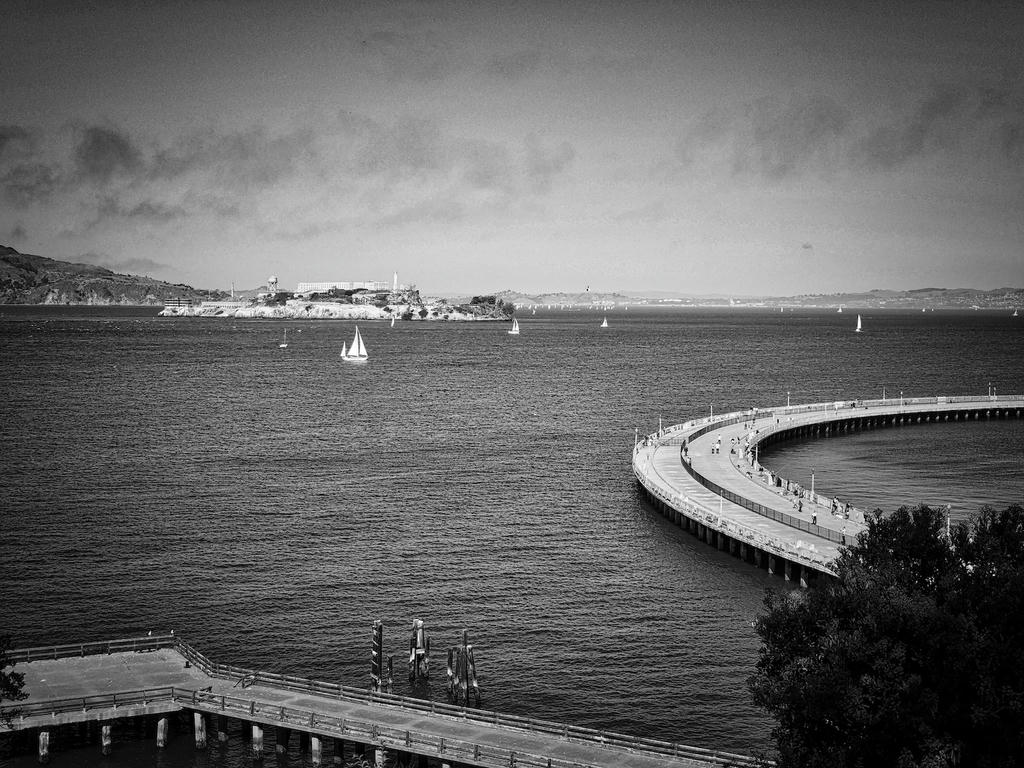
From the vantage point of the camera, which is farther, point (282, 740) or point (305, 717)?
point (282, 740)

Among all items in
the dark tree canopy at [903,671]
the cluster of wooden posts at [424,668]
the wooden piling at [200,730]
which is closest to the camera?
the dark tree canopy at [903,671]

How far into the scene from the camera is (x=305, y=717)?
Result: 38.2 m

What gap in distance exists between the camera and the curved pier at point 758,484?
6056cm

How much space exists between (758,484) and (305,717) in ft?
154

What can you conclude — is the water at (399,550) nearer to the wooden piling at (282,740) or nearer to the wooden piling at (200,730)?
the wooden piling at (200,730)

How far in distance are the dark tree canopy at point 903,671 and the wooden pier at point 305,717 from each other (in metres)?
5.16

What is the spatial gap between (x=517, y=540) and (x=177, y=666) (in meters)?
28.3

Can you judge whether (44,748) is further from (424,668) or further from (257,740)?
(424,668)

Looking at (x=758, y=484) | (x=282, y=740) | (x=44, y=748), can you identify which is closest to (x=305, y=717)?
(x=282, y=740)

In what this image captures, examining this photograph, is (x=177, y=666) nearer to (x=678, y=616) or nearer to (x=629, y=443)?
(x=678, y=616)

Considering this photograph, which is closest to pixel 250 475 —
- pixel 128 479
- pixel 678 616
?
pixel 128 479

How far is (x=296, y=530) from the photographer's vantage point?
224ft

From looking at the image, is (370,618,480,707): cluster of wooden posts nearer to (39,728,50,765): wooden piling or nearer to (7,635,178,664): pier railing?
(7,635,178,664): pier railing

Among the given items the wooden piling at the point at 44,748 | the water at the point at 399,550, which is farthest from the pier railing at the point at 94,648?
the wooden piling at the point at 44,748
